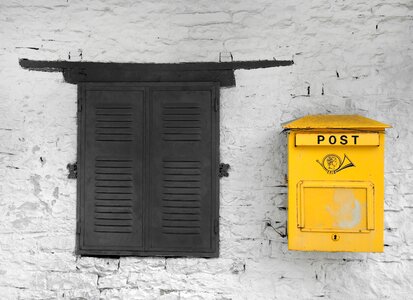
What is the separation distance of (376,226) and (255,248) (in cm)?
89

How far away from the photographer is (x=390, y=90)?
9.77 feet

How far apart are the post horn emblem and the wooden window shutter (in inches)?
32.2

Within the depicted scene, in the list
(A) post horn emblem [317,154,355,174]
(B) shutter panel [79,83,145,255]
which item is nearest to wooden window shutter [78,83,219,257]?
(B) shutter panel [79,83,145,255]

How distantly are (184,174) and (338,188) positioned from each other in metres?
1.10

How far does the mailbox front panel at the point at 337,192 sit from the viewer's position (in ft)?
8.38

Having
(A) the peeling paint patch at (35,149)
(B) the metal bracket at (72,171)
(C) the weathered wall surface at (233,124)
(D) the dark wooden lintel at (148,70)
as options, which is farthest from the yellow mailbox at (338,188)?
(A) the peeling paint patch at (35,149)

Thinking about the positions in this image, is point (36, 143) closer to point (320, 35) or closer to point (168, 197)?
point (168, 197)

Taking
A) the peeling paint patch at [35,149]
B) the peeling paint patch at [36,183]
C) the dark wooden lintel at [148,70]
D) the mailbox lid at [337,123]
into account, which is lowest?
the peeling paint patch at [36,183]

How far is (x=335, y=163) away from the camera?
2590mm

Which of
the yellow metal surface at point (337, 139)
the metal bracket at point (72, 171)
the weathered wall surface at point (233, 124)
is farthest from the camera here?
the metal bracket at point (72, 171)

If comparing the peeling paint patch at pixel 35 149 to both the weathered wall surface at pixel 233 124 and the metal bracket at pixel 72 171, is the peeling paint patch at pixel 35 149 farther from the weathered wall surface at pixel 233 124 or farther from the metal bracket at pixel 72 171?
the metal bracket at pixel 72 171

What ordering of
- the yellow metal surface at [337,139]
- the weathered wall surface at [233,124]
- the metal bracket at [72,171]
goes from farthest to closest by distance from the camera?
the metal bracket at [72,171] → the weathered wall surface at [233,124] → the yellow metal surface at [337,139]

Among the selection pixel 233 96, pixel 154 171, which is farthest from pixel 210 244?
pixel 233 96

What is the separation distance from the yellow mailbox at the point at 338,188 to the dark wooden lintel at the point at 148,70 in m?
0.70
